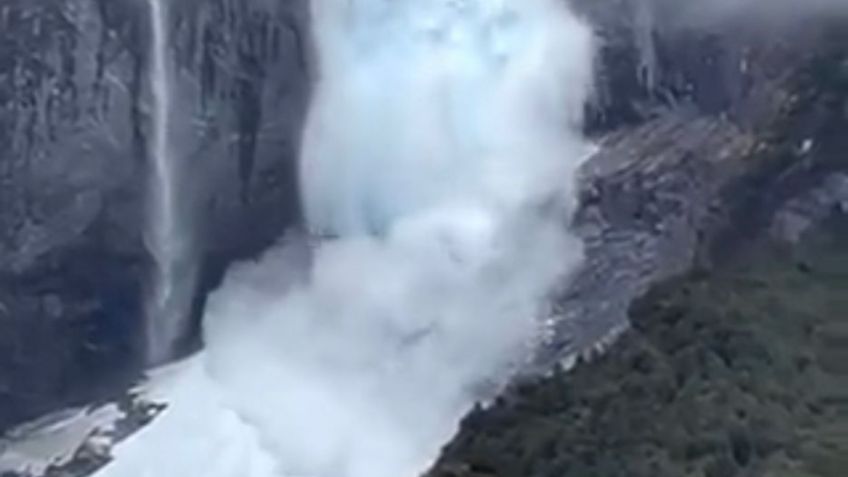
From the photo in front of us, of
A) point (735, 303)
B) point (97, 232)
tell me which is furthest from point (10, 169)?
point (735, 303)

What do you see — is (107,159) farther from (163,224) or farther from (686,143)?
(686,143)

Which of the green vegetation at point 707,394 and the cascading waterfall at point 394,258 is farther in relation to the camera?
the cascading waterfall at point 394,258

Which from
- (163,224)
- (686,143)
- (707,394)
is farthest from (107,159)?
(707,394)

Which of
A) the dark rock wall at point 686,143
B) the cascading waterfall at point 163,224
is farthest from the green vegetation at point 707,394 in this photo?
the cascading waterfall at point 163,224

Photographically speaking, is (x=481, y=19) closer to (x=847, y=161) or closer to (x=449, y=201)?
(x=449, y=201)

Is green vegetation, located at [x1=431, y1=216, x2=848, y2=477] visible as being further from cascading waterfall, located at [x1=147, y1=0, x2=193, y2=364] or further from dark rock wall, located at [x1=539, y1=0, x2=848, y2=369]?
cascading waterfall, located at [x1=147, y1=0, x2=193, y2=364]

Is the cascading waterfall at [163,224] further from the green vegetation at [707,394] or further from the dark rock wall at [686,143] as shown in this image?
the green vegetation at [707,394]
